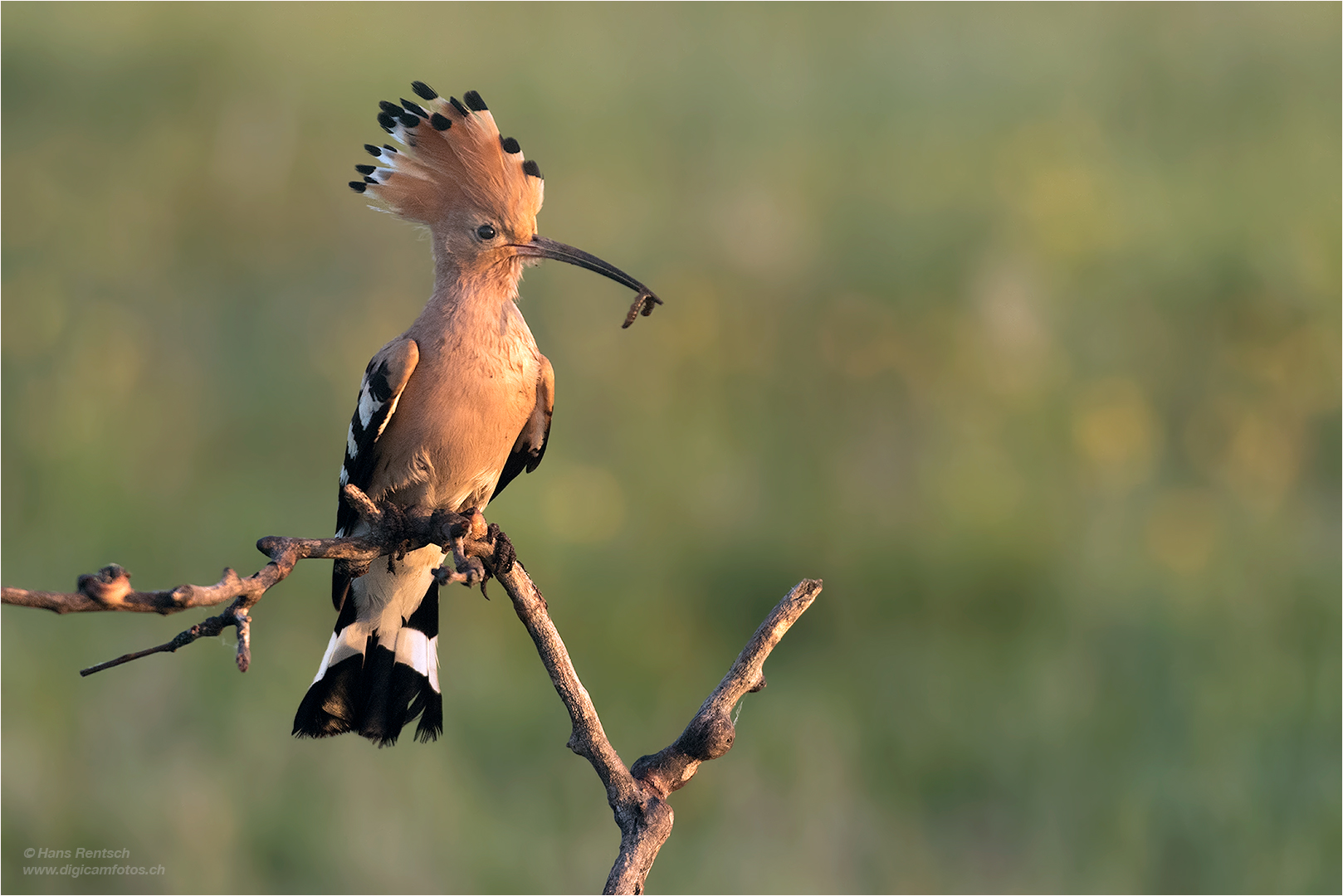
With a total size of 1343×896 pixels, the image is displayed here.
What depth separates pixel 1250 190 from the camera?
15.6 feet

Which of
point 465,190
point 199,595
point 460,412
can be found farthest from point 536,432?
point 199,595

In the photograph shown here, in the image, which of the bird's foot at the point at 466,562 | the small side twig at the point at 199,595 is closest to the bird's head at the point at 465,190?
the bird's foot at the point at 466,562

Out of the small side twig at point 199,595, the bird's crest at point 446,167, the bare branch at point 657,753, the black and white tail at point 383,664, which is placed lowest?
the black and white tail at point 383,664

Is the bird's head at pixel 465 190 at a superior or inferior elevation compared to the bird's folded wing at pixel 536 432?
superior

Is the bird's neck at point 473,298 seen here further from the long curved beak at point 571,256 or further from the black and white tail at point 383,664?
the black and white tail at point 383,664

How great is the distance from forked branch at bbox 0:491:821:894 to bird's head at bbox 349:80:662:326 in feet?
2.04

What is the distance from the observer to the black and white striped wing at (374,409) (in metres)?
1.94

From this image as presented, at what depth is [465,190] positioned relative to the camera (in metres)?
2.08

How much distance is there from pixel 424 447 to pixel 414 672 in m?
0.45

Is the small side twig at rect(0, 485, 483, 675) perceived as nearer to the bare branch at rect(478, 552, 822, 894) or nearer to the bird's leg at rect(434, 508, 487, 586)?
the bird's leg at rect(434, 508, 487, 586)

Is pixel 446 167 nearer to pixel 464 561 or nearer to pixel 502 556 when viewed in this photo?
pixel 502 556

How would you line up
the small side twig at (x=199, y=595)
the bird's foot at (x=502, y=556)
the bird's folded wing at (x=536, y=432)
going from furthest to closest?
the bird's folded wing at (x=536, y=432), the bird's foot at (x=502, y=556), the small side twig at (x=199, y=595)

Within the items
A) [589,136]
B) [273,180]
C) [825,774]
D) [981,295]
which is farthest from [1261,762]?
[273,180]

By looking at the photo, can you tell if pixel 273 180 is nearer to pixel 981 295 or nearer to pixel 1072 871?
pixel 981 295
